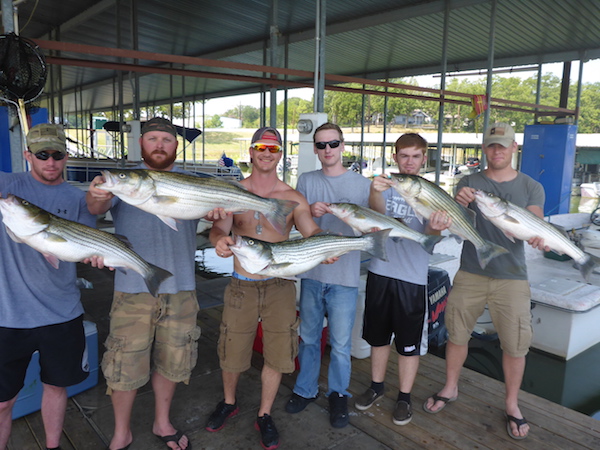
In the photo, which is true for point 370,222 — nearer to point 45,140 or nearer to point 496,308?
point 496,308

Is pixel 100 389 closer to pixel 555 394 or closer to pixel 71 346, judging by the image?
pixel 71 346

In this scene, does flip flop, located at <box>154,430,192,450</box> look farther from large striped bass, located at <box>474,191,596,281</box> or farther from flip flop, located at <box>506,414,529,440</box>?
large striped bass, located at <box>474,191,596,281</box>

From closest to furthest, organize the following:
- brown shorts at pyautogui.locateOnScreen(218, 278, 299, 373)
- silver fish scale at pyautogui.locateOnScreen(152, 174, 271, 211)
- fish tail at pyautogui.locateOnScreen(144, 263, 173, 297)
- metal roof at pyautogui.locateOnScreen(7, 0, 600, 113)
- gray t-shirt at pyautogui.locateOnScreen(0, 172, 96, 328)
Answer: silver fish scale at pyautogui.locateOnScreen(152, 174, 271, 211)
fish tail at pyautogui.locateOnScreen(144, 263, 173, 297)
gray t-shirt at pyautogui.locateOnScreen(0, 172, 96, 328)
brown shorts at pyautogui.locateOnScreen(218, 278, 299, 373)
metal roof at pyautogui.locateOnScreen(7, 0, 600, 113)

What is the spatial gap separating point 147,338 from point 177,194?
111 centimetres

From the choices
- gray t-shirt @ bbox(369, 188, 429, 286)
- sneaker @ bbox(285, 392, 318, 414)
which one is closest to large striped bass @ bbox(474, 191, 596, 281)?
gray t-shirt @ bbox(369, 188, 429, 286)

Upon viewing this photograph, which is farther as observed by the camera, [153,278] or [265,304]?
[265,304]

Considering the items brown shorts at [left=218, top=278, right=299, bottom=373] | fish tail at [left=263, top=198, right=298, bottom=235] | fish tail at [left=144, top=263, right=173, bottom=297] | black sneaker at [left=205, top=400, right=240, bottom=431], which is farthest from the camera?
black sneaker at [left=205, top=400, right=240, bottom=431]

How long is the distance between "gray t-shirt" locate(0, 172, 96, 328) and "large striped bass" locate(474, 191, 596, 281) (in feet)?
8.93

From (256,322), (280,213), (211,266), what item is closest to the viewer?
(280,213)

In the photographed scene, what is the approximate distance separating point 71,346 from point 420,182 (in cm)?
257

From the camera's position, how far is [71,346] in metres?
2.91

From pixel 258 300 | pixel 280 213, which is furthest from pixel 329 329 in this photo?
pixel 280 213

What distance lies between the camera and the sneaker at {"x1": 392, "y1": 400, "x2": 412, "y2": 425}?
352 cm

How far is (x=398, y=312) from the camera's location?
3562 mm
